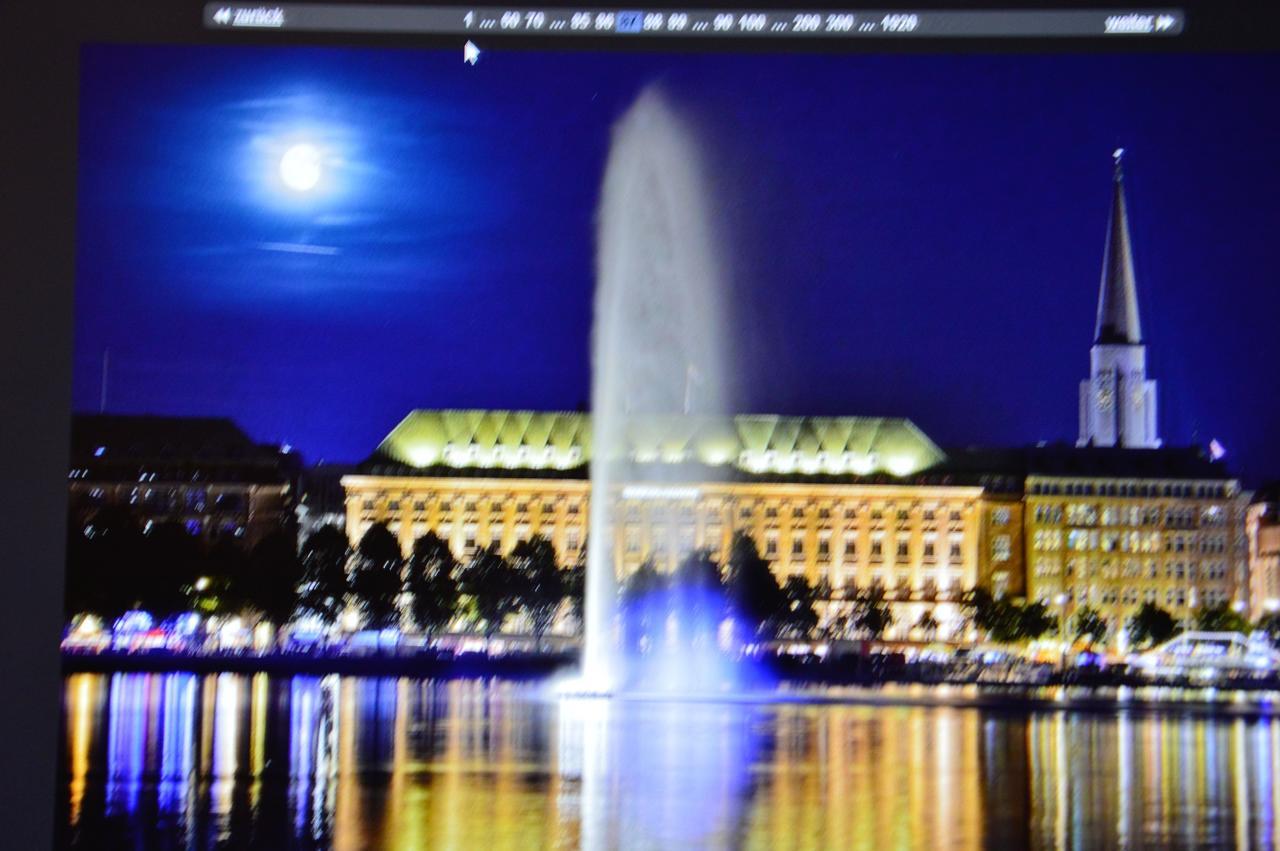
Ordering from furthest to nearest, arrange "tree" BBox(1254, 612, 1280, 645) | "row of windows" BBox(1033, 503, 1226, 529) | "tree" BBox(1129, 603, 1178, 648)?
"row of windows" BBox(1033, 503, 1226, 529), "tree" BBox(1129, 603, 1178, 648), "tree" BBox(1254, 612, 1280, 645)

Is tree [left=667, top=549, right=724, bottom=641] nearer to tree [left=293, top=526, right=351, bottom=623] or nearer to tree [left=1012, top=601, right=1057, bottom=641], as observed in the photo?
tree [left=293, top=526, right=351, bottom=623]

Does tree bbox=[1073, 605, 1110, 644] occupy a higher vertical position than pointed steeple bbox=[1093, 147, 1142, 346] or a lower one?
lower

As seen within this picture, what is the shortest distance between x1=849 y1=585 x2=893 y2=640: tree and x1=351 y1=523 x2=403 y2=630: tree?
21.3 ft

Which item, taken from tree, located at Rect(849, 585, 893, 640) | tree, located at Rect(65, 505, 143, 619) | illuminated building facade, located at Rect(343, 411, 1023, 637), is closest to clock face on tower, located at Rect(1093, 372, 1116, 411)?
illuminated building facade, located at Rect(343, 411, 1023, 637)

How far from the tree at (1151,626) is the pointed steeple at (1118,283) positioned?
1539 centimetres

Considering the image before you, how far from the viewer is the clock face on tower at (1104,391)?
56.9ft

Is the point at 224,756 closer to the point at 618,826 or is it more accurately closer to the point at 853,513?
the point at 618,826

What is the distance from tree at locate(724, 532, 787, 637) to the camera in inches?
1046

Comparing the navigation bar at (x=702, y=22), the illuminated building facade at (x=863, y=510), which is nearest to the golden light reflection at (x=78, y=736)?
the illuminated building facade at (x=863, y=510)

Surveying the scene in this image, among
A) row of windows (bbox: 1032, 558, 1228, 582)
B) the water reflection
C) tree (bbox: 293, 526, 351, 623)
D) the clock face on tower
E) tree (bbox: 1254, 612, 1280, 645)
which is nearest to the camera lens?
the water reflection

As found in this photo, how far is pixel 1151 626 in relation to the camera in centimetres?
2934

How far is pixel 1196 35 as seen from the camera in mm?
8883

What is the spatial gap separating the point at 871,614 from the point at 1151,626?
5686 millimetres

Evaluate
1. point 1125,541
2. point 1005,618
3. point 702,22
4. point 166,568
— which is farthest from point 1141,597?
point 702,22
